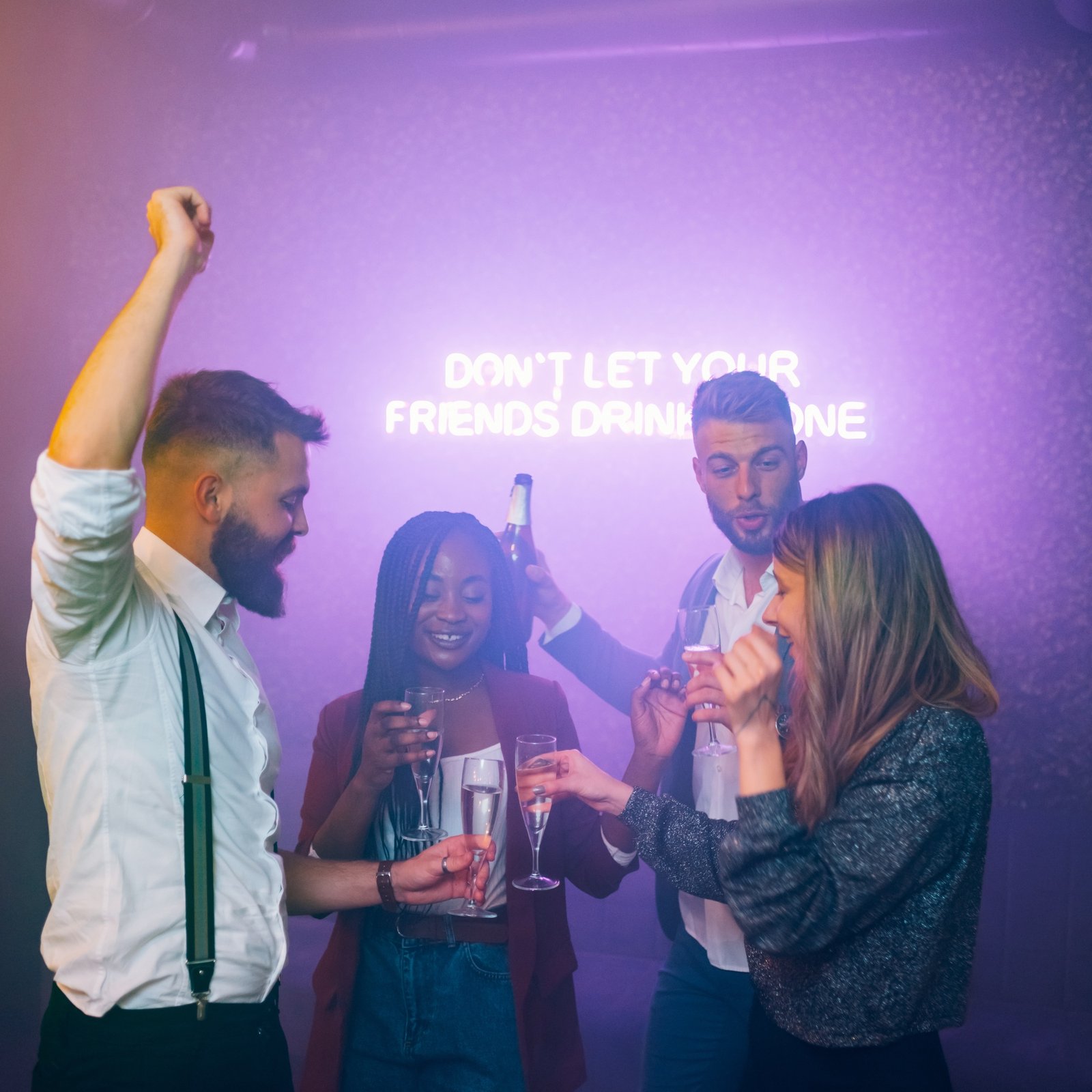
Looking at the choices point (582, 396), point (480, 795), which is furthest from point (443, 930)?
point (582, 396)

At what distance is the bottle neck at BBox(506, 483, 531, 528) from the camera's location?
9.11 feet

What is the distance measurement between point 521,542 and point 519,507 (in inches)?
4.3

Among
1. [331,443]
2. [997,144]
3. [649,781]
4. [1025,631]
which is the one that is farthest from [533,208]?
[649,781]

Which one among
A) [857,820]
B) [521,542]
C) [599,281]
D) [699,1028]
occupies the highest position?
[599,281]

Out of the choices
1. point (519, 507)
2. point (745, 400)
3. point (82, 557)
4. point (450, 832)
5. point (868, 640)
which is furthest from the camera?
point (519, 507)

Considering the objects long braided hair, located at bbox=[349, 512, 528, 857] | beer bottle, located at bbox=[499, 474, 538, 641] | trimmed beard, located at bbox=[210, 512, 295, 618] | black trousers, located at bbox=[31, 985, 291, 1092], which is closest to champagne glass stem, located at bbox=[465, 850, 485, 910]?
long braided hair, located at bbox=[349, 512, 528, 857]

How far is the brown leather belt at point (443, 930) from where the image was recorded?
1.80 m

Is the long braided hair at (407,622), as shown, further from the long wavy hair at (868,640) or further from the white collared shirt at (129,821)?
the long wavy hair at (868,640)

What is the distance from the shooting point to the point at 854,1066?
54.0 inches

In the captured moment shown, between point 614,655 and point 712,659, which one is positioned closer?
point 712,659

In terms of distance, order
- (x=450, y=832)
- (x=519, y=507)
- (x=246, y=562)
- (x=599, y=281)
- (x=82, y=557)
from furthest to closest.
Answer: (x=599, y=281)
(x=519, y=507)
(x=450, y=832)
(x=246, y=562)
(x=82, y=557)

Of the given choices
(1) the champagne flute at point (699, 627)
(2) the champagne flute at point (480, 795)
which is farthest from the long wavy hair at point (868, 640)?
(1) the champagne flute at point (699, 627)

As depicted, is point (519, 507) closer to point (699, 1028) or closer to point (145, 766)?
point (699, 1028)

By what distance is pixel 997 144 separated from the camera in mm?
3586
